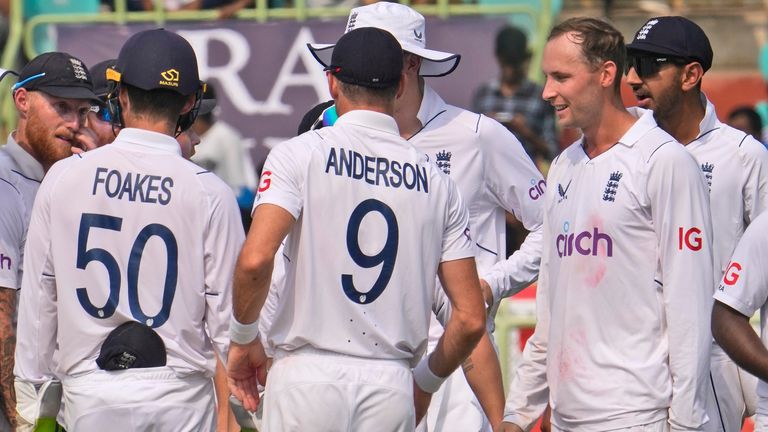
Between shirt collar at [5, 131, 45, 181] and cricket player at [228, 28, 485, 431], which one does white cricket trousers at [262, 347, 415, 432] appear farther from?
shirt collar at [5, 131, 45, 181]

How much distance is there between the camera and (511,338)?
8.72 meters

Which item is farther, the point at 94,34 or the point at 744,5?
the point at 744,5

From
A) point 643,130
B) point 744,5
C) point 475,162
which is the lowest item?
point 744,5

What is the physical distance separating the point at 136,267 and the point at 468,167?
186cm

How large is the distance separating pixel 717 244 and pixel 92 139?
9.49 ft

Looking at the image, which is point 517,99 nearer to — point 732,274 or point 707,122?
point 707,122

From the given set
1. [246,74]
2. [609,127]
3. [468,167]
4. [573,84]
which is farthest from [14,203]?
[246,74]

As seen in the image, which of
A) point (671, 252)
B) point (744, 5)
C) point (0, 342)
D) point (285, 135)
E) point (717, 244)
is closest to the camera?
point (671, 252)

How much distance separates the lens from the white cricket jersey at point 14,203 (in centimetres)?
595

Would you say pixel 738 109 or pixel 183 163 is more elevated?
pixel 183 163

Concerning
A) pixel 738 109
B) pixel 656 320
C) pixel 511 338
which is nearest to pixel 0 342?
pixel 656 320

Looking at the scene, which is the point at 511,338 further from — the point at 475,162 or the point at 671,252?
the point at 671,252

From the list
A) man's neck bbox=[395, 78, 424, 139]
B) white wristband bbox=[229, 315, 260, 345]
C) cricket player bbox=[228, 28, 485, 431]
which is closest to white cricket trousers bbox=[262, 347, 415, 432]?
cricket player bbox=[228, 28, 485, 431]

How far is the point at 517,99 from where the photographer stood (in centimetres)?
1064
